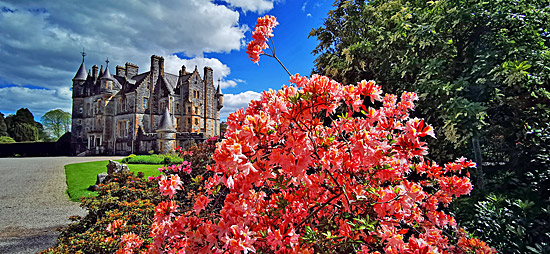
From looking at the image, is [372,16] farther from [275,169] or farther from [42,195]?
[42,195]

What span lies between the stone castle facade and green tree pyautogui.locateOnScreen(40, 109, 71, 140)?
2691cm

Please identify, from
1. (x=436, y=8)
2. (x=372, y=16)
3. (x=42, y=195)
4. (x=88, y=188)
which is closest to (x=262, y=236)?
(x=436, y=8)

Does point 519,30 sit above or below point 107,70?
below

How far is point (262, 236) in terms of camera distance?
1.72 meters

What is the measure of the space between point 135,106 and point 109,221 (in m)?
33.9

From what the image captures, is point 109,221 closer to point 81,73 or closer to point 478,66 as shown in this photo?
point 478,66

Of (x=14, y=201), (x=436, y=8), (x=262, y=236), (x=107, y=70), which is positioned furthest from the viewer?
(x=107, y=70)

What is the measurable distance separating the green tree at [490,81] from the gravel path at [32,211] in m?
8.73

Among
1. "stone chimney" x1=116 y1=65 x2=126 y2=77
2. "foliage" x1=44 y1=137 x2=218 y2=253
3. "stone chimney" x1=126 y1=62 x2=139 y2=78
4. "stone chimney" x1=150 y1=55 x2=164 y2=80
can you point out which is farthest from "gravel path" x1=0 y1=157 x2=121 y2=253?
"stone chimney" x1=116 y1=65 x2=126 y2=77

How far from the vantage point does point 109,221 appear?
153 inches

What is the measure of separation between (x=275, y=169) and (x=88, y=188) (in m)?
12.1

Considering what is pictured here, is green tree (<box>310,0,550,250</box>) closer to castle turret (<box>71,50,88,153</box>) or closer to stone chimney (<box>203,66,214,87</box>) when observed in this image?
stone chimney (<box>203,66,214,87</box>)

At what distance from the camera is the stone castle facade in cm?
3347

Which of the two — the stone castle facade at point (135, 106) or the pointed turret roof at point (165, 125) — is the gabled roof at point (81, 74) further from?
the pointed turret roof at point (165, 125)
